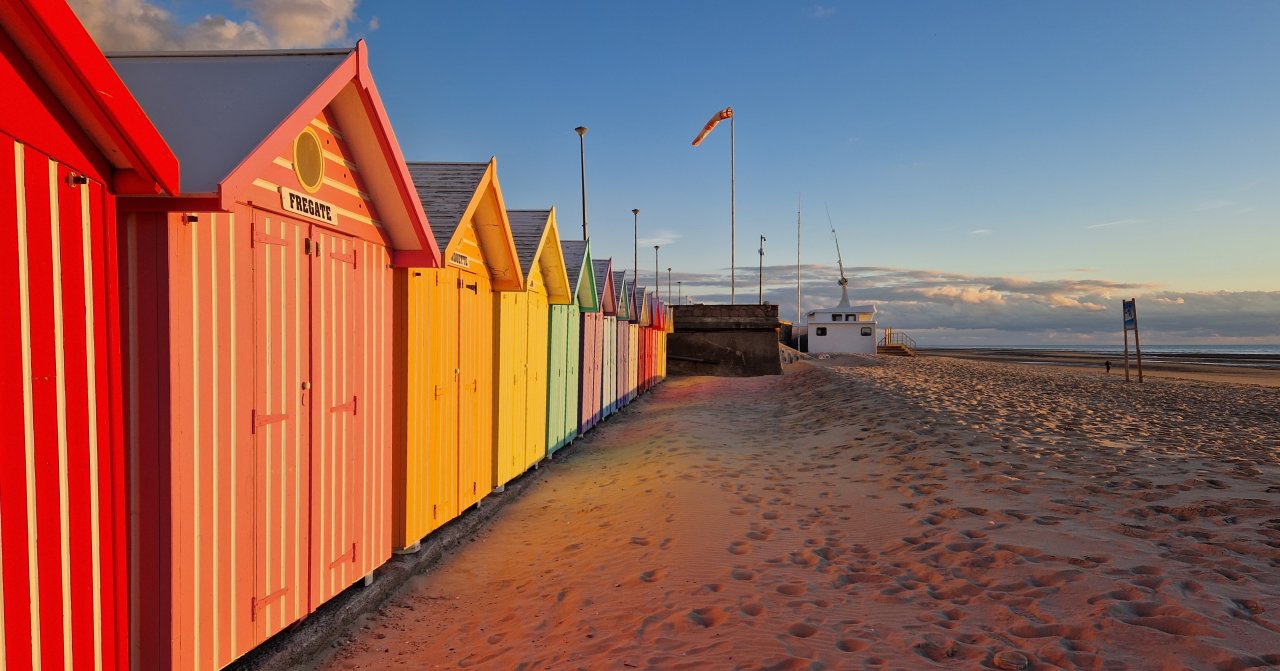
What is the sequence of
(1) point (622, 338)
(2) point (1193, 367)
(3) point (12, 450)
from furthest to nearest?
(2) point (1193, 367)
(1) point (622, 338)
(3) point (12, 450)

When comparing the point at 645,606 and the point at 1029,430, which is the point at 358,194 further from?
the point at 1029,430

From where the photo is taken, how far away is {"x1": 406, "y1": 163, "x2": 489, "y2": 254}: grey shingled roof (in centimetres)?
550

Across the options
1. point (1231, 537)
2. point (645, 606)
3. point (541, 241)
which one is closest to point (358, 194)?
point (645, 606)

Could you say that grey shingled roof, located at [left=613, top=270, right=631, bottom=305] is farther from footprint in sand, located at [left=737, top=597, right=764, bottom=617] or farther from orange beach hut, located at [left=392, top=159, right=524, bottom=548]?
footprint in sand, located at [left=737, top=597, right=764, bottom=617]

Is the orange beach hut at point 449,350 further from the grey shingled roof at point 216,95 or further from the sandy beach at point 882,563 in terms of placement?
the grey shingled roof at point 216,95

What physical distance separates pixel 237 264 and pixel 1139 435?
1136 centimetres

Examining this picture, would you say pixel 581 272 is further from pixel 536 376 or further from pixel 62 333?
pixel 62 333

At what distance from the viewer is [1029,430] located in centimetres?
997

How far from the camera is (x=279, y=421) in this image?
11.9 feet

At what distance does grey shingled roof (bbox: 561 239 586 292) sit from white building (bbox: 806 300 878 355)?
4399 centimetres

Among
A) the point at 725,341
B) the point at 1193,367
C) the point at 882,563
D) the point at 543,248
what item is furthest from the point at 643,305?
the point at 1193,367

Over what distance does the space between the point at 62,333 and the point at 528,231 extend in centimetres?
655

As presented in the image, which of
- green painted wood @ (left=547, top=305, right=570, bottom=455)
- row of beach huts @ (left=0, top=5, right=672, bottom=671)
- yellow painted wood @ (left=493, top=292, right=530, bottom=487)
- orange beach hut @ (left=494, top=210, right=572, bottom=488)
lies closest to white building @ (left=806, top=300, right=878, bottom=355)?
green painted wood @ (left=547, top=305, right=570, bottom=455)

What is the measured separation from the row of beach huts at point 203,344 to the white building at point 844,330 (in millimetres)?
49917
